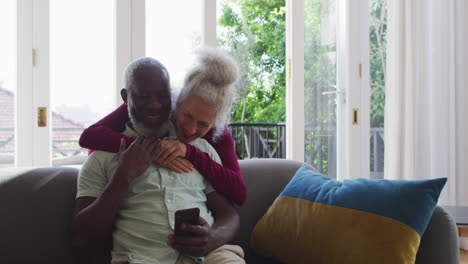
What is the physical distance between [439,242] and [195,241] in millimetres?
791

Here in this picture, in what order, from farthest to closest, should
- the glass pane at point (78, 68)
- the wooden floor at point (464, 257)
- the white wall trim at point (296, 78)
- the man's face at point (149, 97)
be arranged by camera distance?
the white wall trim at point (296, 78) → the wooden floor at point (464, 257) → the glass pane at point (78, 68) → the man's face at point (149, 97)

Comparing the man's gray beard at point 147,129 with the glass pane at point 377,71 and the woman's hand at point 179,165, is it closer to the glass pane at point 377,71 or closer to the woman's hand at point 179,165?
the woman's hand at point 179,165

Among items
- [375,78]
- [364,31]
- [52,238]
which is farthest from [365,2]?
[52,238]

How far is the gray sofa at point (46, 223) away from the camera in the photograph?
1.20 metres

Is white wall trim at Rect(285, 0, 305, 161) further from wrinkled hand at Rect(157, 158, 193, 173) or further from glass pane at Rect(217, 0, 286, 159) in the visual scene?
glass pane at Rect(217, 0, 286, 159)

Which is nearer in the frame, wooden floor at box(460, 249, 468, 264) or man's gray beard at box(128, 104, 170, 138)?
man's gray beard at box(128, 104, 170, 138)

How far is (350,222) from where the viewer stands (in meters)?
1.19

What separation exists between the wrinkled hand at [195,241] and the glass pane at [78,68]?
1464 mm

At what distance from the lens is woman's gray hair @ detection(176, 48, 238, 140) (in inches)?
52.1

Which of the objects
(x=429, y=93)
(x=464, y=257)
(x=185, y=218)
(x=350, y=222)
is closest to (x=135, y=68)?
(x=185, y=218)

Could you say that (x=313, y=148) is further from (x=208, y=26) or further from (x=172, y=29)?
(x=172, y=29)

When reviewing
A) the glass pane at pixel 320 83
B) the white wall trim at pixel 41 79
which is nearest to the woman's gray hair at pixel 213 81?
the white wall trim at pixel 41 79

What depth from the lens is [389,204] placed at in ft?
3.84

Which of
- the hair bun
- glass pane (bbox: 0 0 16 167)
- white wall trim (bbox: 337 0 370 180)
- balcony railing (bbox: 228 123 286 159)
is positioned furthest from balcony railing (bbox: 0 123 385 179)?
balcony railing (bbox: 228 123 286 159)
